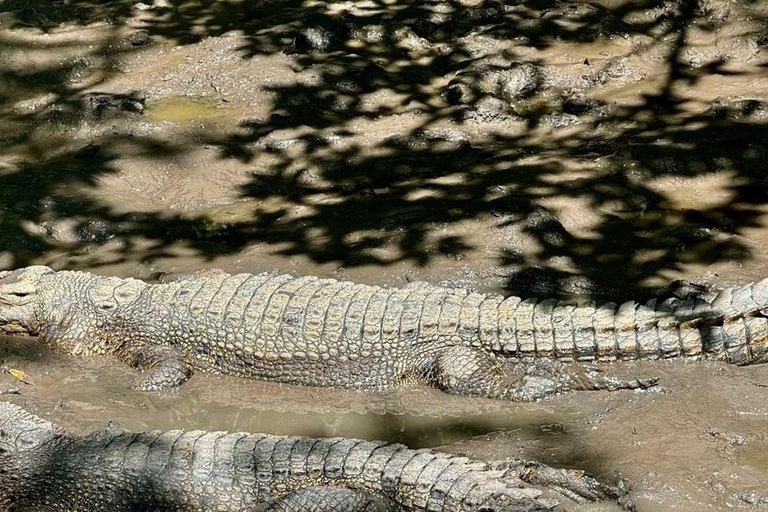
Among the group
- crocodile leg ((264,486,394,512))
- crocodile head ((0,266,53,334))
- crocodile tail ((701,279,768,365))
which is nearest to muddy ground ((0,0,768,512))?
crocodile tail ((701,279,768,365))

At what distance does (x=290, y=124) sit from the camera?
31.6 feet

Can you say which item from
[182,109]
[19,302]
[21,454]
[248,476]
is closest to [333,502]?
[248,476]

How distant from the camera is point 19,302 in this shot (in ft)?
23.4

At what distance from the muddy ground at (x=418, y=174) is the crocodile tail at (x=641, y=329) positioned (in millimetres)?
140

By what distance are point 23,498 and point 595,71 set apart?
23.8 feet

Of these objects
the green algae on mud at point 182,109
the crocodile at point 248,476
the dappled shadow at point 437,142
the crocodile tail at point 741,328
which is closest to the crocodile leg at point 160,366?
the crocodile at point 248,476

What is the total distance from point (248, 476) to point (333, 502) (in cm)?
54

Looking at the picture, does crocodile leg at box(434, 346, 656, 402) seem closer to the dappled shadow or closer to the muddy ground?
the muddy ground

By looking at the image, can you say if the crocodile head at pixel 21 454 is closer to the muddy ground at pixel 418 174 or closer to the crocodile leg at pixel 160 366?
the muddy ground at pixel 418 174

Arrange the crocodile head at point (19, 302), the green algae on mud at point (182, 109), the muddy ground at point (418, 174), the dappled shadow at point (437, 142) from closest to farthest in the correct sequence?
the muddy ground at point (418, 174) < the crocodile head at point (19, 302) < the dappled shadow at point (437, 142) < the green algae on mud at point (182, 109)

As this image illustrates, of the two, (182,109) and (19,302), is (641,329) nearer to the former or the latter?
(19,302)

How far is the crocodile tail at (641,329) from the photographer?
5789 mm

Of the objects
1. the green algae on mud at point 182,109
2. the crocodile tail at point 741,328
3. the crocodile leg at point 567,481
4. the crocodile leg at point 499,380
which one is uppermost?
the crocodile tail at point 741,328

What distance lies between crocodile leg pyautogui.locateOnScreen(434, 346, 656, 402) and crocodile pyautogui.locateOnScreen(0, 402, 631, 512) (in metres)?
0.98
